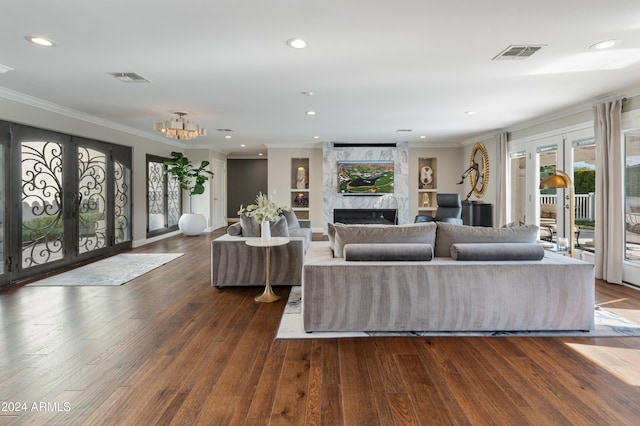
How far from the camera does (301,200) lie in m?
9.86

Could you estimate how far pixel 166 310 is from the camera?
353 cm

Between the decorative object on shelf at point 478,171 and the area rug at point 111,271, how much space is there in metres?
6.74

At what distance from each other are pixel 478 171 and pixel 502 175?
1357 mm

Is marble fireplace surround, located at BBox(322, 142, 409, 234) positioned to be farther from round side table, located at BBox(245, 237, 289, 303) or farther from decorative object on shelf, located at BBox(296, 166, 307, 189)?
round side table, located at BBox(245, 237, 289, 303)

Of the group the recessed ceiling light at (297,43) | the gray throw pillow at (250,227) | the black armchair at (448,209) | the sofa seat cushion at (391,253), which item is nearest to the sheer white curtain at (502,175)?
the black armchair at (448,209)

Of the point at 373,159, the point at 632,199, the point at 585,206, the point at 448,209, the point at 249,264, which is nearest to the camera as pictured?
the point at 249,264

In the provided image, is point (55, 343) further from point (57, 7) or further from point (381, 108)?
point (381, 108)

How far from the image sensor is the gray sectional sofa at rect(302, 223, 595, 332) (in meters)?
2.88

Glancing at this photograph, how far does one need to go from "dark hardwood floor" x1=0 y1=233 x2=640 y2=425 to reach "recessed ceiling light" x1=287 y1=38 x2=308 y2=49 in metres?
2.41

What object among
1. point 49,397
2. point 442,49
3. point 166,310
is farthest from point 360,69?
point 49,397

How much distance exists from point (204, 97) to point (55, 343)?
3252 millimetres

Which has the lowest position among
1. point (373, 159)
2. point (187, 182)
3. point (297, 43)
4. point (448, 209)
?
point (448, 209)

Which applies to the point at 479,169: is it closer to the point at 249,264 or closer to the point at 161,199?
the point at 249,264

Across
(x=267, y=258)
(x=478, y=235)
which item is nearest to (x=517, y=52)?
(x=478, y=235)
